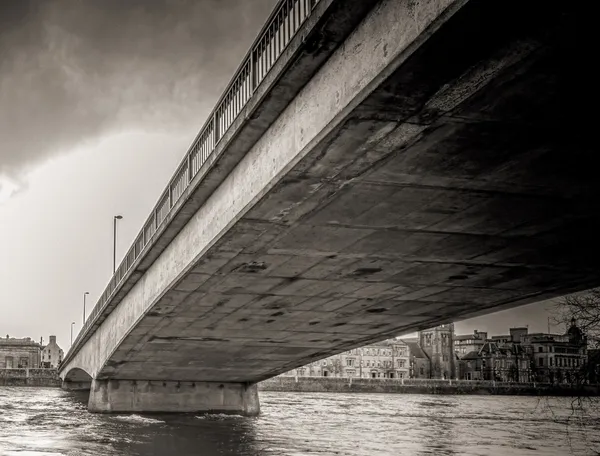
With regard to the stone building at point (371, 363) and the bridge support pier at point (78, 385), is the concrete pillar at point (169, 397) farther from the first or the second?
the stone building at point (371, 363)

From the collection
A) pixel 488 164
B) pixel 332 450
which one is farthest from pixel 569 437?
pixel 488 164

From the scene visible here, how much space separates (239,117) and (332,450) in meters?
Result: 13.2

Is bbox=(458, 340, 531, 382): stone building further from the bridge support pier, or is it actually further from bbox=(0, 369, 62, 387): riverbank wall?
the bridge support pier

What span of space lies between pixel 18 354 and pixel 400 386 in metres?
90.2

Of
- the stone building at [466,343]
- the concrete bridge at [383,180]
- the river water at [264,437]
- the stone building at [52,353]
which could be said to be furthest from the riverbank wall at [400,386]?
the stone building at [52,353]

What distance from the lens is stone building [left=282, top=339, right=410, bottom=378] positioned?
487 ft

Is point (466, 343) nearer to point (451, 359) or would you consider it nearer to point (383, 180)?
point (451, 359)

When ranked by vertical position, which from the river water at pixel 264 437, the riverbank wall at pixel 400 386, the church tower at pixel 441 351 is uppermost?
A: the church tower at pixel 441 351

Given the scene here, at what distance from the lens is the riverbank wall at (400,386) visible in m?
109

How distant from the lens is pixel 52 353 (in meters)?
188

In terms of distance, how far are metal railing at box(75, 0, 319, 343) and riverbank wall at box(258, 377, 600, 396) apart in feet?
275

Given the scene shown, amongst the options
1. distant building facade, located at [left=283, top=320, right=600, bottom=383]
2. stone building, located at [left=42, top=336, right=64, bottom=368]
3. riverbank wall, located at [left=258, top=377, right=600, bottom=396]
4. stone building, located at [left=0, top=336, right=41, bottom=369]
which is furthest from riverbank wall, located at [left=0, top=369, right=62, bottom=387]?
stone building, located at [left=42, top=336, right=64, bottom=368]

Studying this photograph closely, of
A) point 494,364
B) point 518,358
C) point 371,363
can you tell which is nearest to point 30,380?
point 371,363

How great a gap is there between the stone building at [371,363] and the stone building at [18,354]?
62.0m
